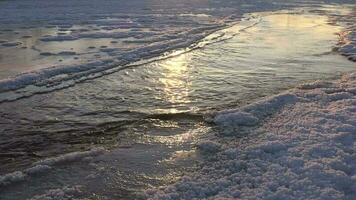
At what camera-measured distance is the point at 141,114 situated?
736 cm

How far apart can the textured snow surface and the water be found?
1.20 feet

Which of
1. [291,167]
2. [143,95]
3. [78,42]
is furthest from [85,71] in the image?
[291,167]

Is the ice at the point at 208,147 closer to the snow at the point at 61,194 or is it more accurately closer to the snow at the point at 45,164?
the snow at the point at 45,164

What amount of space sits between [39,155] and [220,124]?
8.66 ft

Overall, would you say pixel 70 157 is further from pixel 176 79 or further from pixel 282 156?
pixel 176 79

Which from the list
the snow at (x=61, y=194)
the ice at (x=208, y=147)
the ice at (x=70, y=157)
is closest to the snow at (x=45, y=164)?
the ice at (x=70, y=157)

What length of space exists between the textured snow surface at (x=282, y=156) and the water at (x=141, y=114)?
1.20 ft

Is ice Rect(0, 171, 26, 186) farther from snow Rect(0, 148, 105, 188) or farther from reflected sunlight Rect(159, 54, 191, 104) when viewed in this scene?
reflected sunlight Rect(159, 54, 191, 104)

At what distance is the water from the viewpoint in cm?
532

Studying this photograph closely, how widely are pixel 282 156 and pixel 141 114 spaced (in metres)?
2.61

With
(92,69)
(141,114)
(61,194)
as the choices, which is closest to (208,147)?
(141,114)

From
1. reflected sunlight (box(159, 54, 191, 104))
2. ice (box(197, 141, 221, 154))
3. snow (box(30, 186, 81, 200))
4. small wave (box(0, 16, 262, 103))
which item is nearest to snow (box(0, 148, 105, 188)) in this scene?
snow (box(30, 186, 81, 200))

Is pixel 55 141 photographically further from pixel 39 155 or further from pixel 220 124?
pixel 220 124

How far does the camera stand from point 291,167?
17.4 feet
